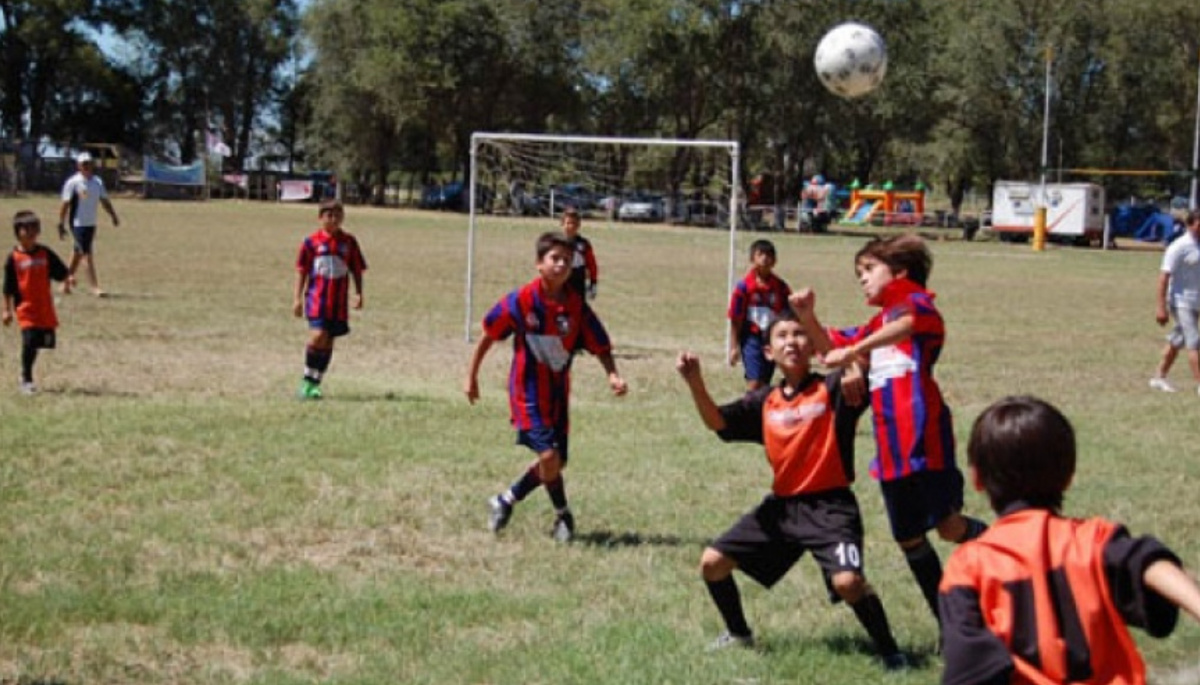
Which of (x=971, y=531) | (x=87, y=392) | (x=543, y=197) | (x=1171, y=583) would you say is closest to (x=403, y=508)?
(x=971, y=531)

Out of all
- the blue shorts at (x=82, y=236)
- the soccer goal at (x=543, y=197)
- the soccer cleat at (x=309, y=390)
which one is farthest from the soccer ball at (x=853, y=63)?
the blue shorts at (x=82, y=236)

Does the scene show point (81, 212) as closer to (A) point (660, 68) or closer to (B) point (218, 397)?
(B) point (218, 397)

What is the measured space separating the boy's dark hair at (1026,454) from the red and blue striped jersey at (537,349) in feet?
15.2

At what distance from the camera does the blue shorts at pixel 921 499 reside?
548 cm

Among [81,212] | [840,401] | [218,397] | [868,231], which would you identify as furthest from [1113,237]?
[840,401]

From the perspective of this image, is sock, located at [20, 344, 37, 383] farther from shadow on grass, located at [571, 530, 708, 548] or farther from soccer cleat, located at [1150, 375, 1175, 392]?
soccer cleat, located at [1150, 375, 1175, 392]

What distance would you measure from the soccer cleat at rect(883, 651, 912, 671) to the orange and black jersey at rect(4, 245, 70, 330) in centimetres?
850

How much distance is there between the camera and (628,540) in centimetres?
743

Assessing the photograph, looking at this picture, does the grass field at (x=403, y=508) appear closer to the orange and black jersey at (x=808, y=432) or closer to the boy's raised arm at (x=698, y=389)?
the orange and black jersey at (x=808, y=432)

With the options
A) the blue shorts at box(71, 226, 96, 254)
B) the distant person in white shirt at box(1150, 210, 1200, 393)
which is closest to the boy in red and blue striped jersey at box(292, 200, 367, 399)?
the distant person in white shirt at box(1150, 210, 1200, 393)

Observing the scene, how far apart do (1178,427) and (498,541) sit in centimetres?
696

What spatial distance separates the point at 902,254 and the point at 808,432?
854mm

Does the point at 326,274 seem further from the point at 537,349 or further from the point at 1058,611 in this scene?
the point at 1058,611

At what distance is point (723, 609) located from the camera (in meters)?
5.55
